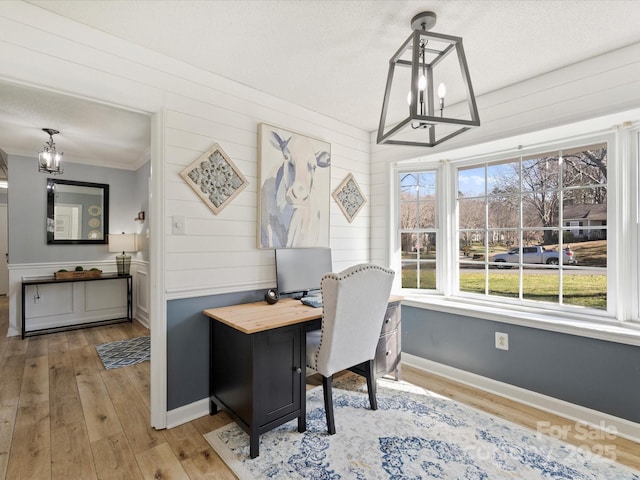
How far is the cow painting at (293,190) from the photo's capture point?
252cm

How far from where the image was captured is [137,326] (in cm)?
440

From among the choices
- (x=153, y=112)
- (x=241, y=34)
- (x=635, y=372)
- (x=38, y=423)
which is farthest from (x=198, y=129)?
(x=635, y=372)

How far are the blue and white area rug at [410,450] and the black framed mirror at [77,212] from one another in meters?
3.93

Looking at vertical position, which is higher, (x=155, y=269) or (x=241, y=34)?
(x=241, y=34)

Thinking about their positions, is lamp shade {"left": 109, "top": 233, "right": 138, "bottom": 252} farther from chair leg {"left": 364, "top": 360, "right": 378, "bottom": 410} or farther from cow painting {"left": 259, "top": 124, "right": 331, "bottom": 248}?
chair leg {"left": 364, "top": 360, "right": 378, "bottom": 410}

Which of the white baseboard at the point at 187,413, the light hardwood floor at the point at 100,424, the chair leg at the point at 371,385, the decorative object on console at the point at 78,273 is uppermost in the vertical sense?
the decorative object on console at the point at 78,273

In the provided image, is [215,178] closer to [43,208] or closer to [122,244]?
[122,244]

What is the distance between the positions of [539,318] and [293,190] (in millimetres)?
2161

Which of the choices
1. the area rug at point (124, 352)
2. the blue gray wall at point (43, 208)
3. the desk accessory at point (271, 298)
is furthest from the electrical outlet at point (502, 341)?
the blue gray wall at point (43, 208)

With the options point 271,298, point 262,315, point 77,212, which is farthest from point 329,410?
point 77,212

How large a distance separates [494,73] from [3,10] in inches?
115

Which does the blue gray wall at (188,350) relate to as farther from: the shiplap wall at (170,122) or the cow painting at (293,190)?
the cow painting at (293,190)

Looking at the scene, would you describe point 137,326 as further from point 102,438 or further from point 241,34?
point 241,34

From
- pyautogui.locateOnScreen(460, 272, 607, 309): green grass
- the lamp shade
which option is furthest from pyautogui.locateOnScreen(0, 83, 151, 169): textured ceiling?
pyautogui.locateOnScreen(460, 272, 607, 309): green grass
